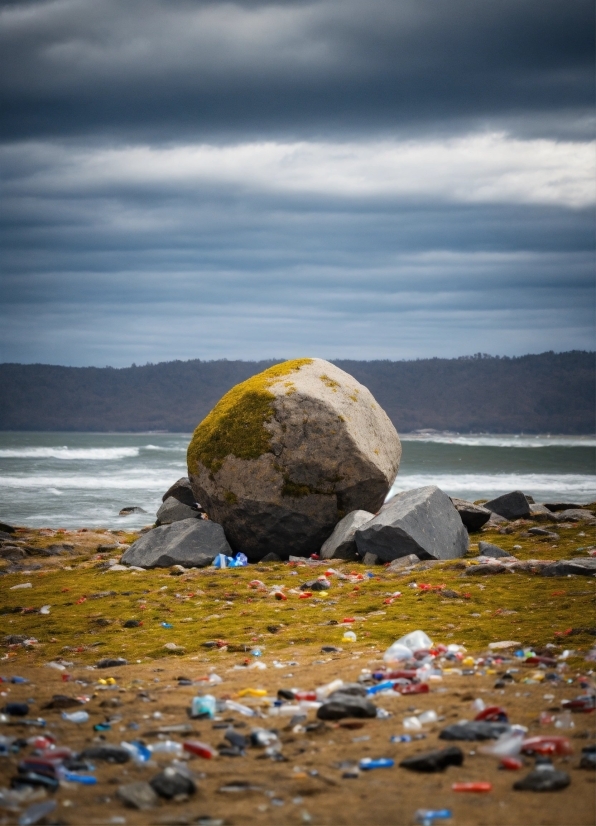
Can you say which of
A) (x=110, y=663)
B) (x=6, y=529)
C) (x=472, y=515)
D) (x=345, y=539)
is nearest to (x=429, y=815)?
(x=110, y=663)

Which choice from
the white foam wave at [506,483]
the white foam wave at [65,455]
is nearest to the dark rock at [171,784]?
the white foam wave at [506,483]

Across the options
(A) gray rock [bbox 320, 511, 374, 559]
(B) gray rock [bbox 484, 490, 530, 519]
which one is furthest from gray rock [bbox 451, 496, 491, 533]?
(A) gray rock [bbox 320, 511, 374, 559]

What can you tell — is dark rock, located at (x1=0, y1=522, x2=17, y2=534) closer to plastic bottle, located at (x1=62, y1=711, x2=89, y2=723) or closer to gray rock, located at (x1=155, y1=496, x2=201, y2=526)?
gray rock, located at (x1=155, y1=496, x2=201, y2=526)

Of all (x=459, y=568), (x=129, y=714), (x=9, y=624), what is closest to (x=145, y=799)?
(x=129, y=714)

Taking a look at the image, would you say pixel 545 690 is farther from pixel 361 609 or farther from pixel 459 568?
pixel 459 568

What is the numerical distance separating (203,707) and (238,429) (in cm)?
898

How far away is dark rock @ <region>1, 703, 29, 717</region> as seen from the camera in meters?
5.49

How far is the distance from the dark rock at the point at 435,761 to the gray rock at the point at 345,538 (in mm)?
8942

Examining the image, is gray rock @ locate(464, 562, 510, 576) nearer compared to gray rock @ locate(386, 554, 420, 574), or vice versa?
gray rock @ locate(464, 562, 510, 576)

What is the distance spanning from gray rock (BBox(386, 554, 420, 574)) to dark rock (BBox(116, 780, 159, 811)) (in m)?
8.34

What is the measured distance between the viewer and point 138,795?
416cm

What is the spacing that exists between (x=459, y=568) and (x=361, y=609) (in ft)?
8.22

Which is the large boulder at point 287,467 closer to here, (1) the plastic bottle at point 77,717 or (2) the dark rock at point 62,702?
(2) the dark rock at point 62,702

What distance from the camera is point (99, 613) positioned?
10492 millimetres
